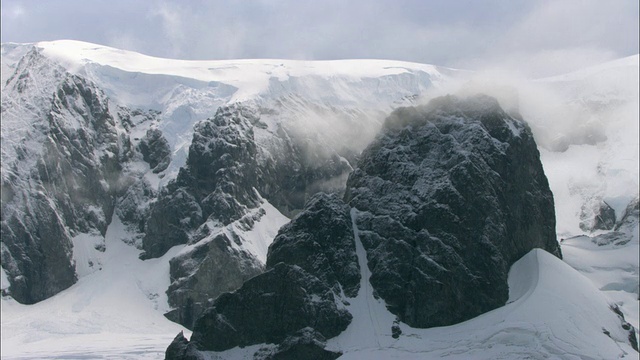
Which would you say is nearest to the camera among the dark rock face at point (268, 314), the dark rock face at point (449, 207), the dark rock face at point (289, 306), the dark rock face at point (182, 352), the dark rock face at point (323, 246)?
the dark rock face at point (182, 352)

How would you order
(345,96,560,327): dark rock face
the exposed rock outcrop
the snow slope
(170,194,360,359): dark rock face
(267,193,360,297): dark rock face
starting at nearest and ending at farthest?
1. the snow slope
2. (170,194,360,359): dark rock face
3. the exposed rock outcrop
4. (345,96,560,327): dark rock face
5. (267,193,360,297): dark rock face

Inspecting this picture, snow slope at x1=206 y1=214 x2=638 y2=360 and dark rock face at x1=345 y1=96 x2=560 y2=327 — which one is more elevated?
dark rock face at x1=345 y1=96 x2=560 y2=327

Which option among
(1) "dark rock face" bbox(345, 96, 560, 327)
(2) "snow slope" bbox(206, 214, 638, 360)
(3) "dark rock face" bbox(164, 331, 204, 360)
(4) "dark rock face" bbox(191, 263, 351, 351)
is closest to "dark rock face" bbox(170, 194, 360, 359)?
(4) "dark rock face" bbox(191, 263, 351, 351)

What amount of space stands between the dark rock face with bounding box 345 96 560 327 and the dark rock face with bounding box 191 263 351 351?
44.5 ft

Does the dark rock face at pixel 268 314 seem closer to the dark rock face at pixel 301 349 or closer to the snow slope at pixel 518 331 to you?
the dark rock face at pixel 301 349

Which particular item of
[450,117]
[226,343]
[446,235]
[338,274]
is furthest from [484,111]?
[226,343]

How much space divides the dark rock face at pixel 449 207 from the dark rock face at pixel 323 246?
165 inches

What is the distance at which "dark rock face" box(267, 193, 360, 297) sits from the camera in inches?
6816

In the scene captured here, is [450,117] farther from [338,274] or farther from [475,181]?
[338,274]

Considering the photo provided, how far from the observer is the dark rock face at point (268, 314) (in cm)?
16200

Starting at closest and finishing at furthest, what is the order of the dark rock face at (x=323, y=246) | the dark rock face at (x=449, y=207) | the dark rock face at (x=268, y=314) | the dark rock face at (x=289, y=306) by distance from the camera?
the dark rock face at (x=289, y=306)
the dark rock face at (x=268, y=314)
the dark rock face at (x=449, y=207)
the dark rock face at (x=323, y=246)

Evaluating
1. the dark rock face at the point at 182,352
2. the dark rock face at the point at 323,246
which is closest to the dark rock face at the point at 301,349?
the dark rock face at the point at 182,352

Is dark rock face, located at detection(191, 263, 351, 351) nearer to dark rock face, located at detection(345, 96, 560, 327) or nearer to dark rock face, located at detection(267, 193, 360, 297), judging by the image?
dark rock face, located at detection(267, 193, 360, 297)

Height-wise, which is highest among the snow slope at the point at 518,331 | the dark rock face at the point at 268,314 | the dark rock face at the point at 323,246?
the dark rock face at the point at 323,246
